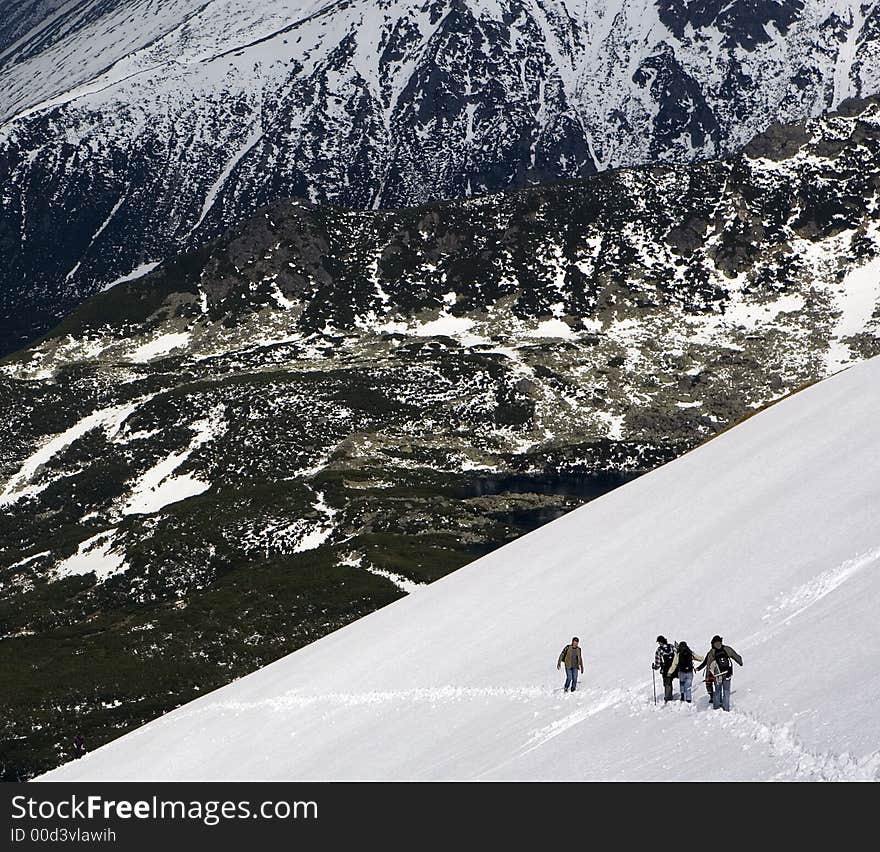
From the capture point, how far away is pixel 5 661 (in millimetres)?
115750

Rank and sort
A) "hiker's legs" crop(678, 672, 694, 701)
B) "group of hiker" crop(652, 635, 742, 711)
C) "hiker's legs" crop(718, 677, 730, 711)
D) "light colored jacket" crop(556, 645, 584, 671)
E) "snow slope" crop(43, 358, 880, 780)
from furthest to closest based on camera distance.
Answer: "light colored jacket" crop(556, 645, 584, 671) < "hiker's legs" crop(678, 672, 694, 701) < "group of hiker" crop(652, 635, 742, 711) < "hiker's legs" crop(718, 677, 730, 711) < "snow slope" crop(43, 358, 880, 780)

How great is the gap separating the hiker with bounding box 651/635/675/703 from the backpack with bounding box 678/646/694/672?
64 centimetres

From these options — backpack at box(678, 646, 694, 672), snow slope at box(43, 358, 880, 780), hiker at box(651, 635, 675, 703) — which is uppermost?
backpack at box(678, 646, 694, 672)

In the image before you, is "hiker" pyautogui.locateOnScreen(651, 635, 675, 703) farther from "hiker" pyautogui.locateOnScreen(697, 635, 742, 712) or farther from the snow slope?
"hiker" pyautogui.locateOnScreen(697, 635, 742, 712)

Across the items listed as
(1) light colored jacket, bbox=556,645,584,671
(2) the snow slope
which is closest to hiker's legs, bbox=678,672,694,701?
(2) the snow slope

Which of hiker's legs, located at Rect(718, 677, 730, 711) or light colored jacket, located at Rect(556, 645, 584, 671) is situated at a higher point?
hiker's legs, located at Rect(718, 677, 730, 711)

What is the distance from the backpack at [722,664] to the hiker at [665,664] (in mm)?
2005

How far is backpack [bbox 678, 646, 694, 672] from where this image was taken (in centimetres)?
2711

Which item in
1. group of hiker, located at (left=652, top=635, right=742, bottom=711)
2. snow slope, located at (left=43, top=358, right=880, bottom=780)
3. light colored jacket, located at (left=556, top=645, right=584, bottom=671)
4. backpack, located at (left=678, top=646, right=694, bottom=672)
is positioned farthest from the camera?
light colored jacket, located at (left=556, top=645, right=584, bottom=671)

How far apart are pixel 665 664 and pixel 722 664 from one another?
98.2 inches

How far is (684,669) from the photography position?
1071 inches
